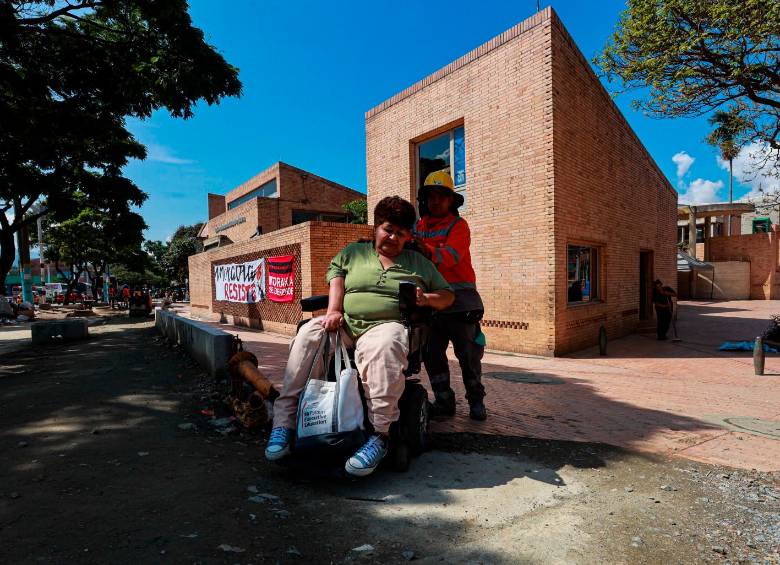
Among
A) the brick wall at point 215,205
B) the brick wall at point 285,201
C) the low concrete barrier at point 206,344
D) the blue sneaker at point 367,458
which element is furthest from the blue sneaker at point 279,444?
the brick wall at point 215,205

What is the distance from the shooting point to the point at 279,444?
2.51 metres

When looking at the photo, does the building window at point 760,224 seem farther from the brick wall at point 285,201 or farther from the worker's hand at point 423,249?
the worker's hand at point 423,249

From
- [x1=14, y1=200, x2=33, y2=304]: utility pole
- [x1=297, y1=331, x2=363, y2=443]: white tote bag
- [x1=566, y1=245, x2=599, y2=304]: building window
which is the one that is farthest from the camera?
[x1=14, y1=200, x2=33, y2=304]: utility pole

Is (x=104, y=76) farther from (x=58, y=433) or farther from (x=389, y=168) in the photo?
(x=58, y=433)

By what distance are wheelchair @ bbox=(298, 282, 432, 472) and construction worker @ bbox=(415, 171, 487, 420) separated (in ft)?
2.08

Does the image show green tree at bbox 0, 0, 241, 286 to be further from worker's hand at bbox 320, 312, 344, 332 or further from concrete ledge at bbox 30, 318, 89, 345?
worker's hand at bbox 320, 312, 344, 332

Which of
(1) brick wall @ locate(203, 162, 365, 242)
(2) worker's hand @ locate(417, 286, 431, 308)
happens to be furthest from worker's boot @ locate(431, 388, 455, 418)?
(1) brick wall @ locate(203, 162, 365, 242)

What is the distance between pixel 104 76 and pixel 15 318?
18.0m

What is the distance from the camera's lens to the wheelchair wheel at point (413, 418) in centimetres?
272

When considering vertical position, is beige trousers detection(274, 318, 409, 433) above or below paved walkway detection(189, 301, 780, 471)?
above

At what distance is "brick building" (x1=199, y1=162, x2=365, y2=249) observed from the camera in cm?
2397

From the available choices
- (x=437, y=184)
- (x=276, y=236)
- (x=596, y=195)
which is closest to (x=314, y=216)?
(x=276, y=236)

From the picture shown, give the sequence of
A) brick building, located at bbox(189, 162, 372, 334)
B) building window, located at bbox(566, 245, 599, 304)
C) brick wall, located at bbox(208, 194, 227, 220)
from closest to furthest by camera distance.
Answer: building window, located at bbox(566, 245, 599, 304)
brick building, located at bbox(189, 162, 372, 334)
brick wall, located at bbox(208, 194, 227, 220)

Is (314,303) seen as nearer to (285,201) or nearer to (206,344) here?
(206,344)
